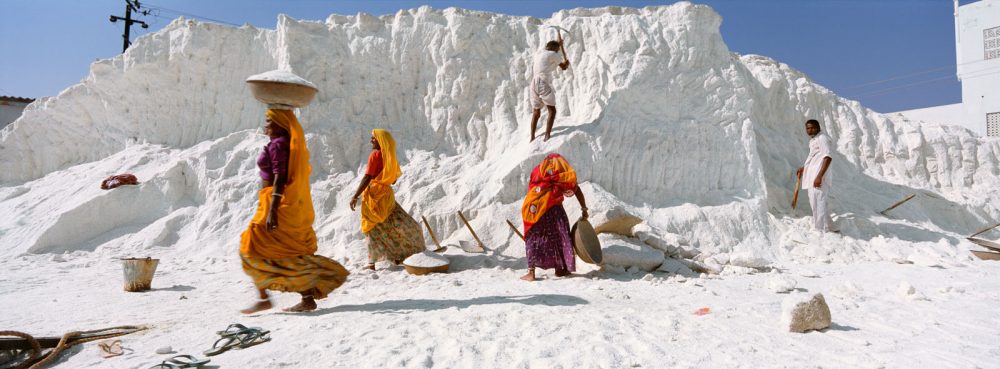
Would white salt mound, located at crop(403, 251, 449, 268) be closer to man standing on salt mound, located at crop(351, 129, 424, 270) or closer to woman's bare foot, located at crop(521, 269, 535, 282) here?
man standing on salt mound, located at crop(351, 129, 424, 270)

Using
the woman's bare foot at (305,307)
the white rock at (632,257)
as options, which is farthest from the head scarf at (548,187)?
the woman's bare foot at (305,307)

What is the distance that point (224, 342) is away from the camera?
3021mm

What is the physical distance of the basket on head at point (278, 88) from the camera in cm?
370

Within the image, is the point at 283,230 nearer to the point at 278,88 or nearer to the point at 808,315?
the point at 278,88

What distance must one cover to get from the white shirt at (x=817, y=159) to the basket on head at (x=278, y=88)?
6.40m

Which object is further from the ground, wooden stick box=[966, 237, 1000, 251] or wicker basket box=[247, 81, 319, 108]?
wicker basket box=[247, 81, 319, 108]

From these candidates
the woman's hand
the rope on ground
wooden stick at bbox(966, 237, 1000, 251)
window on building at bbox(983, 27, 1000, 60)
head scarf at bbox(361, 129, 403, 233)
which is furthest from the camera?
window on building at bbox(983, 27, 1000, 60)

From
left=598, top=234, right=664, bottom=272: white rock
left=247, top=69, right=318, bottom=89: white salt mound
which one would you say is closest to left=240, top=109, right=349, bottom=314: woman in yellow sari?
left=247, top=69, right=318, bottom=89: white salt mound

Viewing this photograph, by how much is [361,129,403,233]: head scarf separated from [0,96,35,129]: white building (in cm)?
1493

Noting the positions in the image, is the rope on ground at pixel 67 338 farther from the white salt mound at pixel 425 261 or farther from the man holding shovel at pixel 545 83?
the man holding shovel at pixel 545 83

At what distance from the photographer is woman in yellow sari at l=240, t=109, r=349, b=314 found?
3.61 metres

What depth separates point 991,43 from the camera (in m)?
17.1

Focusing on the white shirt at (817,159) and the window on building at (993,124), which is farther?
the window on building at (993,124)

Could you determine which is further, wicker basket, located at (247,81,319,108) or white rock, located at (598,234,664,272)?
white rock, located at (598,234,664,272)
